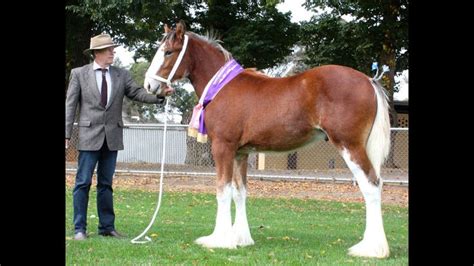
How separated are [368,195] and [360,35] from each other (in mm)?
13769

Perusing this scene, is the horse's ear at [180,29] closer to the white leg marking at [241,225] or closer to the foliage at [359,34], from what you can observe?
the white leg marking at [241,225]

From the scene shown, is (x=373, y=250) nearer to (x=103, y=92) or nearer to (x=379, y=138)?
(x=379, y=138)

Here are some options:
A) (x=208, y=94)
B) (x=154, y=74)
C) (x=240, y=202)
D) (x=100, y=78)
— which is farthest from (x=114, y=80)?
(x=240, y=202)

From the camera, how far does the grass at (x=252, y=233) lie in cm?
620

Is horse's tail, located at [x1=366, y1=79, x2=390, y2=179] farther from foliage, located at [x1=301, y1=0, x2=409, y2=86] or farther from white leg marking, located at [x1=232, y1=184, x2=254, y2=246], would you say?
foliage, located at [x1=301, y1=0, x2=409, y2=86]

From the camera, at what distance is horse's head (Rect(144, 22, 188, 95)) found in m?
7.27

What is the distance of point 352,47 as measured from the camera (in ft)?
66.0

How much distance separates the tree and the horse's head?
39.7 feet

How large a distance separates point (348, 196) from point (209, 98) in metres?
7.98

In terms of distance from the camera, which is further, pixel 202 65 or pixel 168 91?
pixel 202 65

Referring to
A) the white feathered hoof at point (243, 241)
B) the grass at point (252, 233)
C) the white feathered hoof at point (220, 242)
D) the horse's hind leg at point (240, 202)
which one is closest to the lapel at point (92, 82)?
the grass at point (252, 233)

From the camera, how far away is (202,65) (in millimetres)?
7531

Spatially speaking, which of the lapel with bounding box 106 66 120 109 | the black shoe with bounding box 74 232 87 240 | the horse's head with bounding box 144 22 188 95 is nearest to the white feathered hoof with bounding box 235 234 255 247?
the black shoe with bounding box 74 232 87 240
